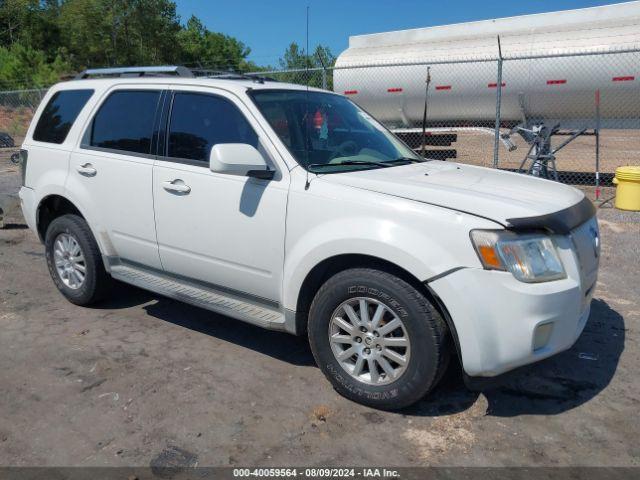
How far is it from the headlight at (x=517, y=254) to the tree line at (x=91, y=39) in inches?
1366

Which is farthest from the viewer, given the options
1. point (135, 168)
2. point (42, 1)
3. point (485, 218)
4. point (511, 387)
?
point (42, 1)

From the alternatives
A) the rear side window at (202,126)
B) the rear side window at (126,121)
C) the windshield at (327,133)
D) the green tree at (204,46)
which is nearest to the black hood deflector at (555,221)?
the windshield at (327,133)

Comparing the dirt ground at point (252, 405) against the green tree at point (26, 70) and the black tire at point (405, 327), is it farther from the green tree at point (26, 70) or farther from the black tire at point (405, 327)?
the green tree at point (26, 70)

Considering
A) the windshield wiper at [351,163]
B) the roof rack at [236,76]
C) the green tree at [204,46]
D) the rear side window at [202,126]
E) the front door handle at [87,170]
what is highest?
the green tree at [204,46]

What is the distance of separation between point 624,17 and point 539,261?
34.9 feet

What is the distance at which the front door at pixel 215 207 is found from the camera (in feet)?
11.8

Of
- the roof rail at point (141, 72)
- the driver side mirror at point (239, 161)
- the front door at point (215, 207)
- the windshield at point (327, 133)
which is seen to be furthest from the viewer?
the roof rail at point (141, 72)

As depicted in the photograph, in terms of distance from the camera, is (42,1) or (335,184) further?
(42,1)

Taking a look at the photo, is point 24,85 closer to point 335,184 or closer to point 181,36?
point 181,36

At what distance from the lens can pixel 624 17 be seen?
11.3m

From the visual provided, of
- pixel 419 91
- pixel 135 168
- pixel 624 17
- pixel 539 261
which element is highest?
pixel 624 17

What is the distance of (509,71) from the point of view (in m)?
12.1

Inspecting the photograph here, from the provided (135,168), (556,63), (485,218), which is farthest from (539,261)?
(556,63)

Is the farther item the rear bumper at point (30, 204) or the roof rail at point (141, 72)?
the rear bumper at point (30, 204)
